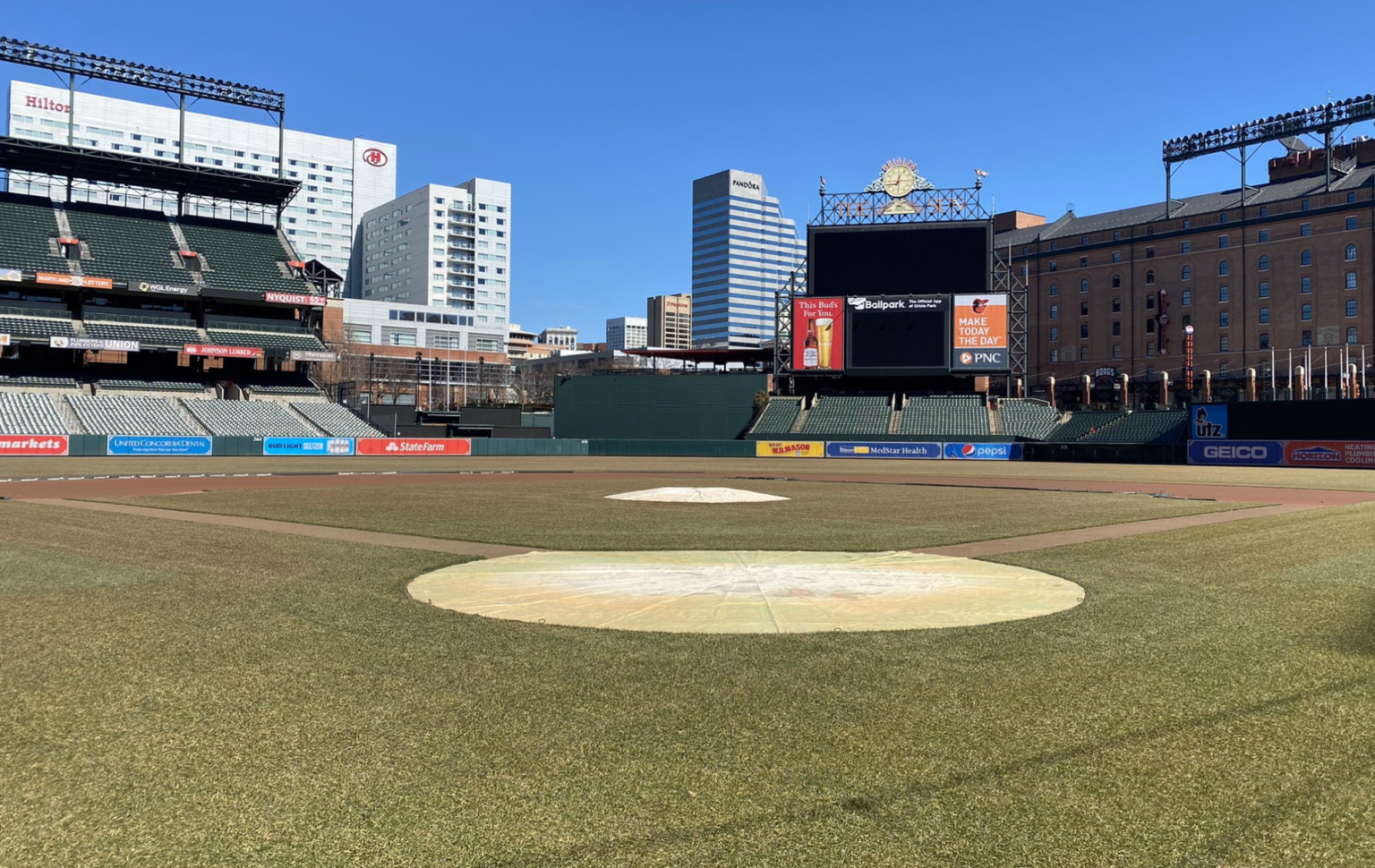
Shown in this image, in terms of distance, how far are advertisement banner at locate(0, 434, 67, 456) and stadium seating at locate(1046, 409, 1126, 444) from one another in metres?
63.7

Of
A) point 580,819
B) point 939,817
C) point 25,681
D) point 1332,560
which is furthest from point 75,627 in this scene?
point 1332,560

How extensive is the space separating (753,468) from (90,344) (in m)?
46.3

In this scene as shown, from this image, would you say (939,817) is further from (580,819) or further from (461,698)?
(461,698)

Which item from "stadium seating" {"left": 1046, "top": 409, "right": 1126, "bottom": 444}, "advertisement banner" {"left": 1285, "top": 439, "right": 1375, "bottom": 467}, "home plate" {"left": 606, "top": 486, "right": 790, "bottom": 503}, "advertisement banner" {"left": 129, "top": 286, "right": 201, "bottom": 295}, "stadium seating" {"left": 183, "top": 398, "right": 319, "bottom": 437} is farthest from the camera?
"stadium seating" {"left": 1046, "top": 409, "right": 1126, "bottom": 444}

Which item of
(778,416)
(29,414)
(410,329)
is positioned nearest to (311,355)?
(29,414)

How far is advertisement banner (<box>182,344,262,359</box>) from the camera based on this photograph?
6612 centimetres

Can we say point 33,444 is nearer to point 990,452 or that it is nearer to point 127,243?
point 127,243

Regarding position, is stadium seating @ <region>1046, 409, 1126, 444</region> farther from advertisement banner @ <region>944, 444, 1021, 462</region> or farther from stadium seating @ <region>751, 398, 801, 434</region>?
stadium seating @ <region>751, 398, 801, 434</region>

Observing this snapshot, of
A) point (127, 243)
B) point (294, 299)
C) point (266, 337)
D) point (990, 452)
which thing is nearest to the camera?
point (990, 452)

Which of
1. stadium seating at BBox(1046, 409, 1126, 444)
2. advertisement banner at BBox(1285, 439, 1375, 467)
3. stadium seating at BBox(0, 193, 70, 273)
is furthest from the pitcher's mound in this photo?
stadium seating at BBox(0, 193, 70, 273)

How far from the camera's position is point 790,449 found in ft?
226

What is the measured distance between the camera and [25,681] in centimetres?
709

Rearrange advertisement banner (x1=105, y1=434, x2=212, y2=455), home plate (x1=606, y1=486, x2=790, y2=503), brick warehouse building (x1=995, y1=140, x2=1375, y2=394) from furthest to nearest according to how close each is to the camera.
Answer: brick warehouse building (x1=995, y1=140, x2=1375, y2=394) < advertisement banner (x1=105, y1=434, x2=212, y2=455) < home plate (x1=606, y1=486, x2=790, y2=503)

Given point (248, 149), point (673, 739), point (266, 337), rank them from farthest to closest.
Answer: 1. point (248, 149)
2. point (266, 337)
3. point (673, 739)
